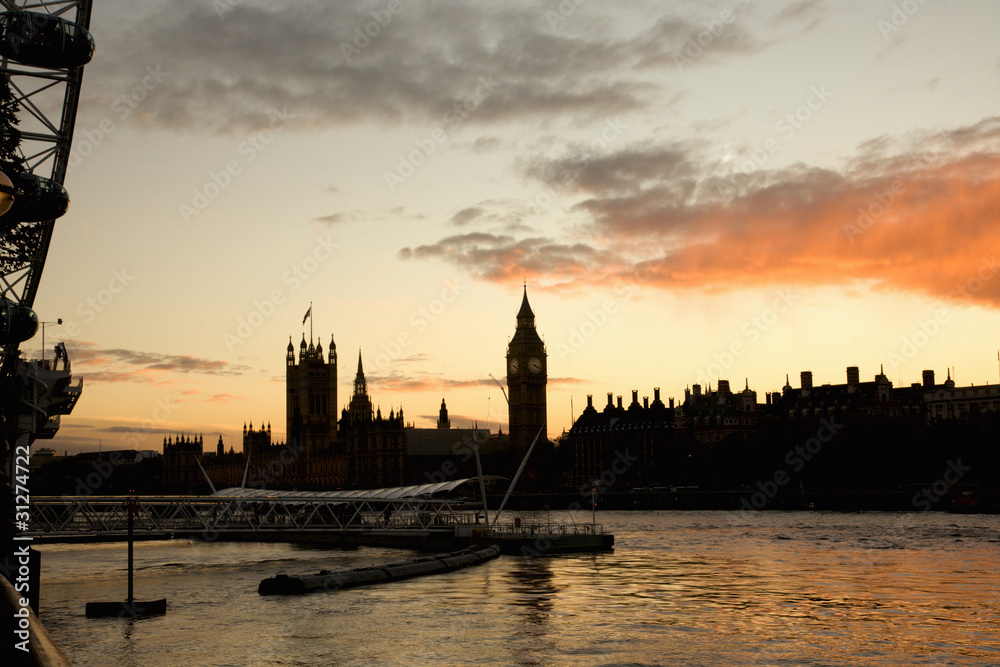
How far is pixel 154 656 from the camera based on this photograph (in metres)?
28.6

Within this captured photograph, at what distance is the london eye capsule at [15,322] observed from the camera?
24.8 meters

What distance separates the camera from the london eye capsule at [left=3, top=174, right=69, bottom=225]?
2148cm

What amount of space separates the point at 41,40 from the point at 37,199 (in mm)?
3619

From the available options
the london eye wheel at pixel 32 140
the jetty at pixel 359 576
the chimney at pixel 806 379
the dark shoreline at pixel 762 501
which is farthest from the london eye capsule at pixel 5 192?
the chimney at pixel 806 379

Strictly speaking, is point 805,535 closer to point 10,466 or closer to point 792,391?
point 10,466

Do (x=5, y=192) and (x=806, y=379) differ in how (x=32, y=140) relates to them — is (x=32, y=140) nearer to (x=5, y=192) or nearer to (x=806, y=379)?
(x=5, y=192)

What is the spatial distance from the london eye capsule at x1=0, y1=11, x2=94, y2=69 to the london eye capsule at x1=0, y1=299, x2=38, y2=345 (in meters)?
7.00

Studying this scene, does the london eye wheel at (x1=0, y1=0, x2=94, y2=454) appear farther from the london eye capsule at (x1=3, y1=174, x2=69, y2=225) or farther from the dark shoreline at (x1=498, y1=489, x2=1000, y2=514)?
the dark shoreline at (x1=498, y1=489, x2=1000, y2=514)

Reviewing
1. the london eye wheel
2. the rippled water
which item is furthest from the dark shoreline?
the london eye wheel

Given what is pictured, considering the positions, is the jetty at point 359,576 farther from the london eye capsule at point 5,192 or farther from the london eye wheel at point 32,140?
the london eye capsule at point 5,192

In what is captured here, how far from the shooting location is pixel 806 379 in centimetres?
18400

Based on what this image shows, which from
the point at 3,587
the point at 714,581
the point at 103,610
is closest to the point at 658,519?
the point at 714,581

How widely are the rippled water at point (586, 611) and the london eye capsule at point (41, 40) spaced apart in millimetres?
15417

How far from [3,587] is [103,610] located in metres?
32.4
